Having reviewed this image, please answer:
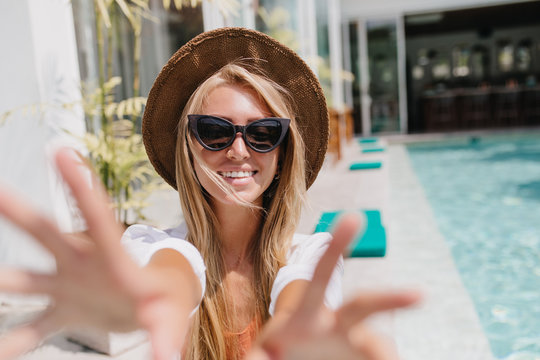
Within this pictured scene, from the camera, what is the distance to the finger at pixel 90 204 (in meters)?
0.47

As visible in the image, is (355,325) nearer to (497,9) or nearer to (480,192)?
(480,192)

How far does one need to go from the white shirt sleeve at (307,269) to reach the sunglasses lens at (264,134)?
28cm

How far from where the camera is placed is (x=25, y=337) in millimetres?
527

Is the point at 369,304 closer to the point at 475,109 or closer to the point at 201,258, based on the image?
the point at 201,258

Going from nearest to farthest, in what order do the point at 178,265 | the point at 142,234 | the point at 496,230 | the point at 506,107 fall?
the point at 178,265
the point at 142,234
the point at 496,230
the point at 506,107

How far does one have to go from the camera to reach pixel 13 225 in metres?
0.50

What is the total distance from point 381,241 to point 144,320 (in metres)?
2.34

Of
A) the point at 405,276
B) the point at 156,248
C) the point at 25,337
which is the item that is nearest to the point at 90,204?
the point at 25,337

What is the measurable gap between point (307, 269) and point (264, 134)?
14.8 inches

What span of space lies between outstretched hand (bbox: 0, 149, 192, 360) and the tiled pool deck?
32 cm

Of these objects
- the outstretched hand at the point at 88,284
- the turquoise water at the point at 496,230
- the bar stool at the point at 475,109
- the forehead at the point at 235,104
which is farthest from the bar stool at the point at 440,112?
the outstretched hand at the point at 88,284

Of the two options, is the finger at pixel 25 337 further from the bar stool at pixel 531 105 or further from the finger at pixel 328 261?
the bar stool at pixel 531 105

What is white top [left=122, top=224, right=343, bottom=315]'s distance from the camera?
0.96 meters

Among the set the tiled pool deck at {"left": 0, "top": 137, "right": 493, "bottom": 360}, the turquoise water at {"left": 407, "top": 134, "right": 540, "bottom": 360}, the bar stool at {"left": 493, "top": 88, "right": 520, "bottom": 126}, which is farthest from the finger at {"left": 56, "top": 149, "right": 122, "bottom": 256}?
the bar stool at {"left": 493, "top": 88, "right": 520, "bottom": 126}
